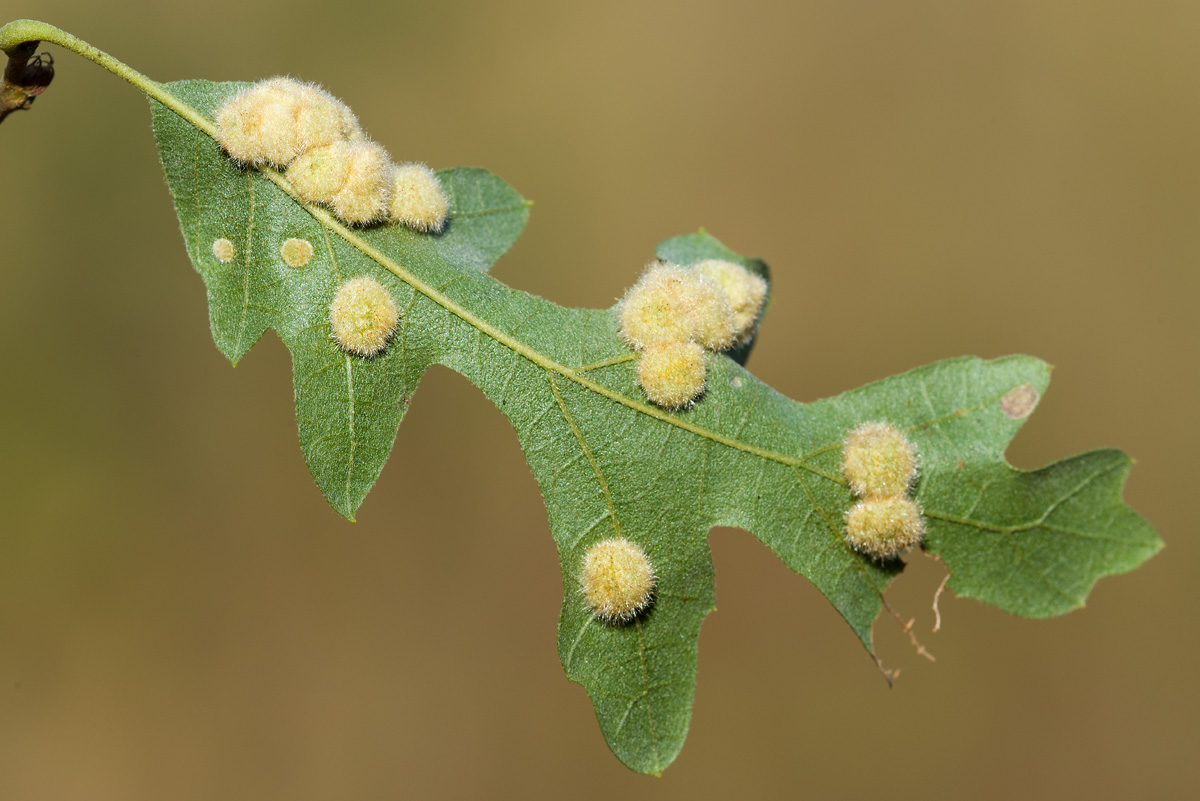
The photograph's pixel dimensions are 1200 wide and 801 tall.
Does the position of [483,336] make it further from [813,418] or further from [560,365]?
[813,418]

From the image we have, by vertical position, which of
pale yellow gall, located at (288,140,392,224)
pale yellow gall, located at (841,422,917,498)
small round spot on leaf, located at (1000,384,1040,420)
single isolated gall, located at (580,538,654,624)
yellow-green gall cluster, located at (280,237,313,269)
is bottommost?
single isolated gall, located at (580,538,654,624)

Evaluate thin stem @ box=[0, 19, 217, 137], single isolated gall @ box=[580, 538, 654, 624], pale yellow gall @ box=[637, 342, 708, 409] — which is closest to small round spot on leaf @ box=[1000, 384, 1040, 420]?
pale yellow gall @ box=[637, 342, 708, 409]

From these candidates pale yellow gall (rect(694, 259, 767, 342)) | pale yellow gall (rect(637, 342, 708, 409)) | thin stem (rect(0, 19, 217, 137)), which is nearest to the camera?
thin stem (rect(0, 19, 217, 137))

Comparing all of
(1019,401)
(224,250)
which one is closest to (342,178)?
(224,250)

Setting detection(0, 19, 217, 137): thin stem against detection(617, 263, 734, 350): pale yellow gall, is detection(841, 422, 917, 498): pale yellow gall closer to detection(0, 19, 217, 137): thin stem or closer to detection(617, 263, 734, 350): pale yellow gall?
detection(617, 263, 734, 350): pale yellow gall

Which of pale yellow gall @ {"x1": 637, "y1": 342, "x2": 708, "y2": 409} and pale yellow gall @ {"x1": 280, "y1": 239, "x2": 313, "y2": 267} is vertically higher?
pale yellow gall @ {"x1": 637, "y1": 342, "x2": 708, "y2": 409}

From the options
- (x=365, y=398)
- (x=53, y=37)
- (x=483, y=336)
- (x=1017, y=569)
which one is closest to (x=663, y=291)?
(x=483, y=336)

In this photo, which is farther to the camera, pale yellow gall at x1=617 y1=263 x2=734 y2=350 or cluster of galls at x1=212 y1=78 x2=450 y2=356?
pale yellow gall at x1=617 y1=263 x2=734 y2=350
